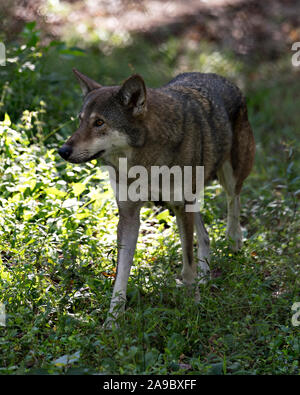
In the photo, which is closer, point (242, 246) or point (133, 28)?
point (242, 246)

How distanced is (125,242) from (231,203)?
1.54 metres

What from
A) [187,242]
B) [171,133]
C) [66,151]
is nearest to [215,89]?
[171,133]

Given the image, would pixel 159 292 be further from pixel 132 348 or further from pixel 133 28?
pixel 133 28

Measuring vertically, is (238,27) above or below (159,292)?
above

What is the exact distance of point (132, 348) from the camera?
3506 millimetres

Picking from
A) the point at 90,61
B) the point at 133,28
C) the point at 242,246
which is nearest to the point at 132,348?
the point at 242,246

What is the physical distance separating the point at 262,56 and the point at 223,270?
23.6 ft

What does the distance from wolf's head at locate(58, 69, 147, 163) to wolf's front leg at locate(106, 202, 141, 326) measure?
0.49 m

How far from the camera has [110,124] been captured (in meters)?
4.14

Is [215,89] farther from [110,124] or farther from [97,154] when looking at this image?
[97,154]

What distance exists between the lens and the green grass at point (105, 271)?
3.72 metres

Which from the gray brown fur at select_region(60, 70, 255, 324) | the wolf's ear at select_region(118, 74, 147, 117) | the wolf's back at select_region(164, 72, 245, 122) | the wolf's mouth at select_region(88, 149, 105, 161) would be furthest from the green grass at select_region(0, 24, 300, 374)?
the wolf's ear at select_region(118, 74, 147, 117)

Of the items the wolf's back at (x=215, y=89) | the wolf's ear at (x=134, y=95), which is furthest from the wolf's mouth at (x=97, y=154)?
the wolf's back at (x=215, y=89)

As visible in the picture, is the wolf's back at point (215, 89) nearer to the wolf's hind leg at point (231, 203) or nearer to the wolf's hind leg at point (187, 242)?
the wolf's hind leg at point (231, 203)
